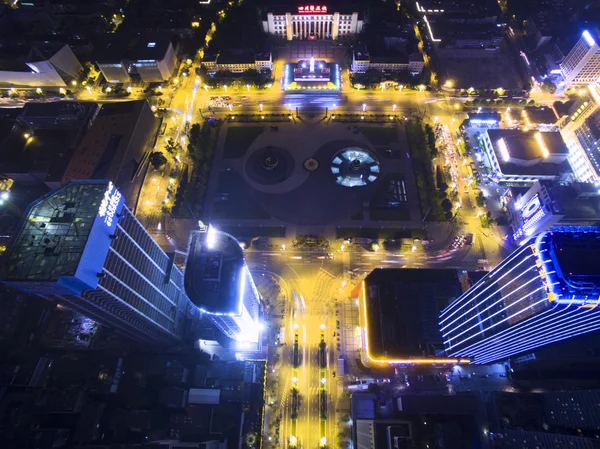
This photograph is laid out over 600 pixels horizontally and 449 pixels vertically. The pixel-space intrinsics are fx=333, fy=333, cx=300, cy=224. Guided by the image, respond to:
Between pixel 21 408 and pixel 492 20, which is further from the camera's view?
pixel 492 20

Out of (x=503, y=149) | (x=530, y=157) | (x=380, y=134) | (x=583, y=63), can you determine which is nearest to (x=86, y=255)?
(x=380, y=134)

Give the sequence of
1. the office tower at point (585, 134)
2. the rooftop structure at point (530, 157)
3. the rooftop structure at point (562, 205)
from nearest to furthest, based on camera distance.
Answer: the rooftop structure at point (562, 205) → the office tower at point (585, 134) → the rooftop structure at point (530, 157)

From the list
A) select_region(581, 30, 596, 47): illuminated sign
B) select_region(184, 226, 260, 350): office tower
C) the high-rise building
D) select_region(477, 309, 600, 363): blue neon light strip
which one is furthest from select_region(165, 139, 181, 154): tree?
select_region(581, 30, 596, 47): illuminated sign

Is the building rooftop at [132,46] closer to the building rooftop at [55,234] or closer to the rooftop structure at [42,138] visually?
the rooftop structure at [42,138]

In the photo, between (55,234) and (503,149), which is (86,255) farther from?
(503,149)

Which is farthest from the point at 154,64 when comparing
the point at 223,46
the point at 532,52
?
the point at 532,52

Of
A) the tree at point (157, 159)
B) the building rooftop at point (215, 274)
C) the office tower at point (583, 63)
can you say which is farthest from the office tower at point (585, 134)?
the tree at point (157, 159)

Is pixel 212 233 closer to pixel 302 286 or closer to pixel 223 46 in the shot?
pixel 302 286
